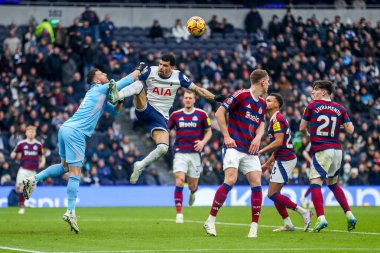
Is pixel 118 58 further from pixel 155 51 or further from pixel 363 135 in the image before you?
pixel 363 135

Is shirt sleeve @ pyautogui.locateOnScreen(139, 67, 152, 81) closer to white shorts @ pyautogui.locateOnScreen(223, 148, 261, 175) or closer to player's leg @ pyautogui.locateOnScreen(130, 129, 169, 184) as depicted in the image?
player's leg @ pyautogui.locateOnScreen(130, 129, 169, 184)

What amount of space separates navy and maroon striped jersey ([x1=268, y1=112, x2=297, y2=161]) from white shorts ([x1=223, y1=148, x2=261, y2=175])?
196cm

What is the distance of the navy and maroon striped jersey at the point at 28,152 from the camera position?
25.1 metres

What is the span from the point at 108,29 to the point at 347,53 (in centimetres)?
1059

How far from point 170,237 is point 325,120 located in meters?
3.62

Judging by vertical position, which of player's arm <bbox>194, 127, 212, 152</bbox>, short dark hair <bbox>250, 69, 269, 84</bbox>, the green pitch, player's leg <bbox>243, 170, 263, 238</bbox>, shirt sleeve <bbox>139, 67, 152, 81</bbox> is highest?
shirt sleeve <bbox>139, 67, 152, 81</bbox>

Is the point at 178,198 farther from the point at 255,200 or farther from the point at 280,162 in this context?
the point at 255,200

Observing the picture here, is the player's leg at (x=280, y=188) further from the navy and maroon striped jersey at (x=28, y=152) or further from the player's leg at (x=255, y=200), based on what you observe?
the navy and maroon striped jersey at (x=28, y=152)

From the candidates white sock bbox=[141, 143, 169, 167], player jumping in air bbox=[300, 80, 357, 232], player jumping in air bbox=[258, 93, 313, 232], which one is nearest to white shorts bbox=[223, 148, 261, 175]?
player jumping in air bbox=[258, 93, 313, 232]

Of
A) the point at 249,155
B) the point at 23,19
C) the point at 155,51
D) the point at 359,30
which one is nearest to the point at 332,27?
the point at 359,30

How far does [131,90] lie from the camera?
54.1 ft

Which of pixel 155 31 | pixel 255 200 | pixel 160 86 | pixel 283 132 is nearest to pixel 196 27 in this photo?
pixel 160 86

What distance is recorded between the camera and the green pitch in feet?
41.6

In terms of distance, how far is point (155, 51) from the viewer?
3688cm
